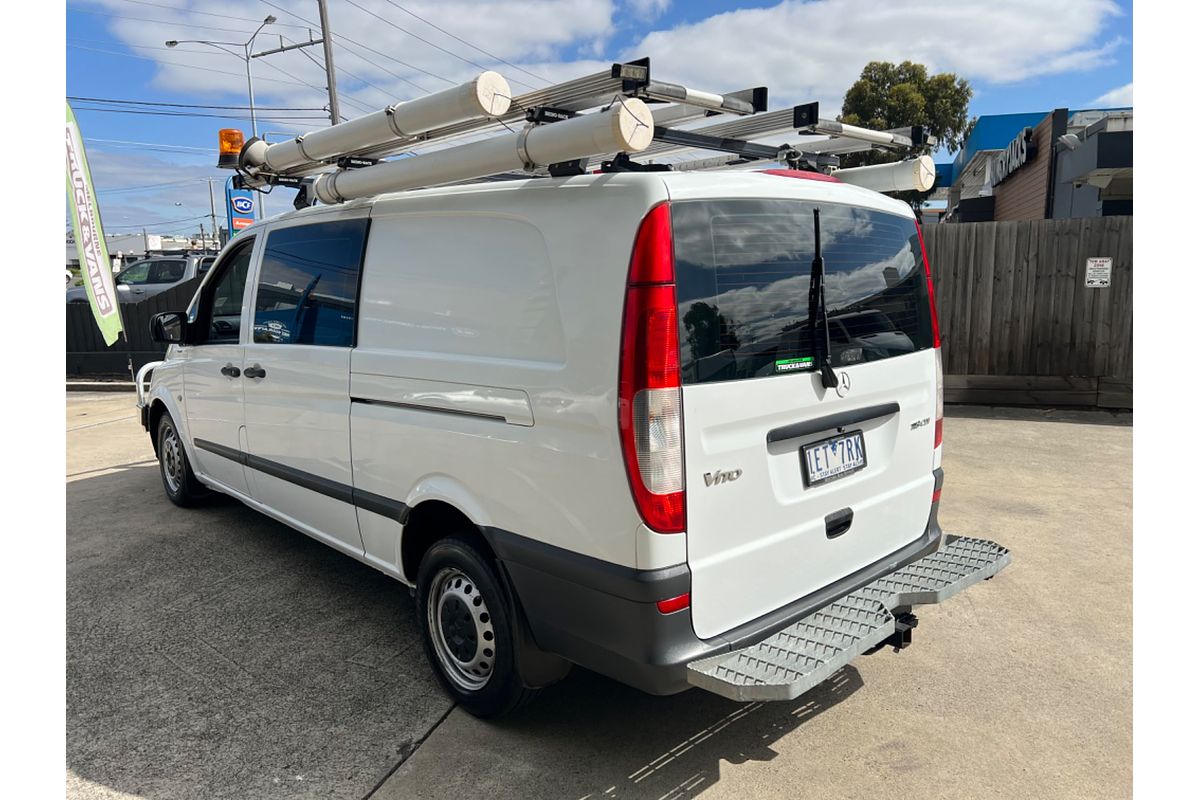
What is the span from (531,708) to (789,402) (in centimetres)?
166

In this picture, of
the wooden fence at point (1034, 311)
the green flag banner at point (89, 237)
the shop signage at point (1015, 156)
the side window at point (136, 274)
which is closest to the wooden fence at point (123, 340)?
the side window at point (136, 274)

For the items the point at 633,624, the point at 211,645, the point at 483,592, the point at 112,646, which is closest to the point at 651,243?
the point at 633,624

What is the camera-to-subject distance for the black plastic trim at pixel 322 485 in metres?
3.42

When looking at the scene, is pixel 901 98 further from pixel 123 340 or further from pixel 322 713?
pixel 322 713

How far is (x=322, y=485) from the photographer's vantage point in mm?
3934

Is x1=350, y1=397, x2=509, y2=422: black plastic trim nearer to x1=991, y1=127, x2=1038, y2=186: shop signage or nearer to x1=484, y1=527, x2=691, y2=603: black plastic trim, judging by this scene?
x1=484, y1=527, x2=691, y2=603: black plastic trim

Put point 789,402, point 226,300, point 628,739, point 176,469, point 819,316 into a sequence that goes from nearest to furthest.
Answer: point 789,402, point 819,316, point 628,739, point 226,300, point 176,469

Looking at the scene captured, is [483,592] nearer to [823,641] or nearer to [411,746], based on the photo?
[411,746]

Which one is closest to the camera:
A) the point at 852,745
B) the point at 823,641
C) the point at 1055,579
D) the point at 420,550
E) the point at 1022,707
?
the point at 823,641

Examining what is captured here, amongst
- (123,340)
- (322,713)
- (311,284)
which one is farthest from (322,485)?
(123,340)

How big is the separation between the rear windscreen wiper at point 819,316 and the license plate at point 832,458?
223 mm

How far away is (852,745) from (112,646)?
3.47 m

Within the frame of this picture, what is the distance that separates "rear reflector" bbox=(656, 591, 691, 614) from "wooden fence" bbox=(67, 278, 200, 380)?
13.3 meters

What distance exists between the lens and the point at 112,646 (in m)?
3.85
